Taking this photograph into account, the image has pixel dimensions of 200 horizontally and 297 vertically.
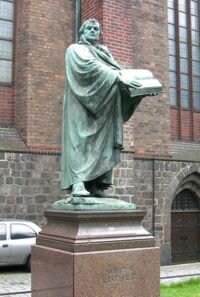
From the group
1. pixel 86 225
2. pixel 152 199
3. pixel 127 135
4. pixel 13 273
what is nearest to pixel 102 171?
pixel 86 225

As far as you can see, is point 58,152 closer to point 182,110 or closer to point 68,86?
point 182,110

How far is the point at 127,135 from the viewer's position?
13.4m

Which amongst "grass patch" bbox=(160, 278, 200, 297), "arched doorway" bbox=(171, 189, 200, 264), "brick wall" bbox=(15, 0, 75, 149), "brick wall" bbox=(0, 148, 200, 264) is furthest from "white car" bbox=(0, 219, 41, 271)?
"arched doorway" bbox=(171, 189, 200, 264)

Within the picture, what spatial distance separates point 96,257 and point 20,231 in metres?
7.46

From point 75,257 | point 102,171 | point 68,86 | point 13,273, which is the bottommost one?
point 13,273

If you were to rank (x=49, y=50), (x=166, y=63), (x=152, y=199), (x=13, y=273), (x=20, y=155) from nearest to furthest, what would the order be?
1. (x=13, y=273)
2. (x=20, y=155)
3. (x=49, y=50)
4. (x=152, y=199)
5. (x=166, y=63)

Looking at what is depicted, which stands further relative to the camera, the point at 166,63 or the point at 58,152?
the point at 166,63

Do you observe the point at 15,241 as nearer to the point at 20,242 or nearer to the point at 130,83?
the point at 20,242

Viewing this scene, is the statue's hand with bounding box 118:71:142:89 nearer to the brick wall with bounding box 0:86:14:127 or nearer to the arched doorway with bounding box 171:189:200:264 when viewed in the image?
the brick wall with bounding box 0:86:14:127

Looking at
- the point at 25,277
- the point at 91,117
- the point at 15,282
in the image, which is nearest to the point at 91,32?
the point at 91,117

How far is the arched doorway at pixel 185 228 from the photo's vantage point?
15.2 m

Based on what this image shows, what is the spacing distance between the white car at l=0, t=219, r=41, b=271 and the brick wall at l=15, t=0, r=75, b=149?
2.16m

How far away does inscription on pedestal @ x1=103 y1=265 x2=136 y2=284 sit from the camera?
4.59 meters

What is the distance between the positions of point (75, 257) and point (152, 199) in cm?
1022
